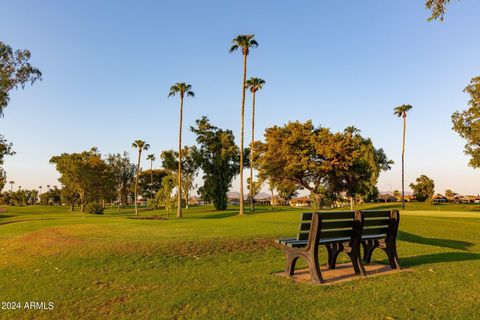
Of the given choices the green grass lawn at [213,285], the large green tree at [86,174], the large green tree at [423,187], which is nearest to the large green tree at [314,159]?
the green grass lawn at [213,285]

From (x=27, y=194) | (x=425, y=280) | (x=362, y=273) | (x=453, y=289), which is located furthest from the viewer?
(x=27, y=194)

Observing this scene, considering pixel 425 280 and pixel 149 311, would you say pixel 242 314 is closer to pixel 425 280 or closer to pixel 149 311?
pixel 149 311

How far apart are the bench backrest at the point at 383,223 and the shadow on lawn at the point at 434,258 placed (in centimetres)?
115

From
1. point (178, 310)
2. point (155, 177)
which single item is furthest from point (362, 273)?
point (155, 177)

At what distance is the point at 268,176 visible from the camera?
148 feet

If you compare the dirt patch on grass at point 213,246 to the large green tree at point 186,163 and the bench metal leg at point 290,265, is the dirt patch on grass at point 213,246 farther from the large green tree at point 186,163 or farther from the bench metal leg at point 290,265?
the large green tree at point 186,163

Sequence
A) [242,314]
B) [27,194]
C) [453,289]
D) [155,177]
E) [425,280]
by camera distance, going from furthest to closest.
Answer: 1. [27,194]
2. [155,177]
3. [425,280]
4. [453,289]
5. [242,314]

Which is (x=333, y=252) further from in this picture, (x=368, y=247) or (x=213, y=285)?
(x=213, y=285)

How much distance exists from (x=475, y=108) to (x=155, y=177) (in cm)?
8594

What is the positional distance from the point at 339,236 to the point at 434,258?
4198 mm

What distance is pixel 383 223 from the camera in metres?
8.30

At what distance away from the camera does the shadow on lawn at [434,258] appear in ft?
29.7

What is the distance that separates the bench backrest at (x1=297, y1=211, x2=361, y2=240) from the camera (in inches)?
273

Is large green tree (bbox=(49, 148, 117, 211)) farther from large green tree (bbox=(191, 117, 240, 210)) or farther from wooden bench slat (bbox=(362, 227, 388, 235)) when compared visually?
wooden bench slat (bbox=(362, 227, 388, 235))
